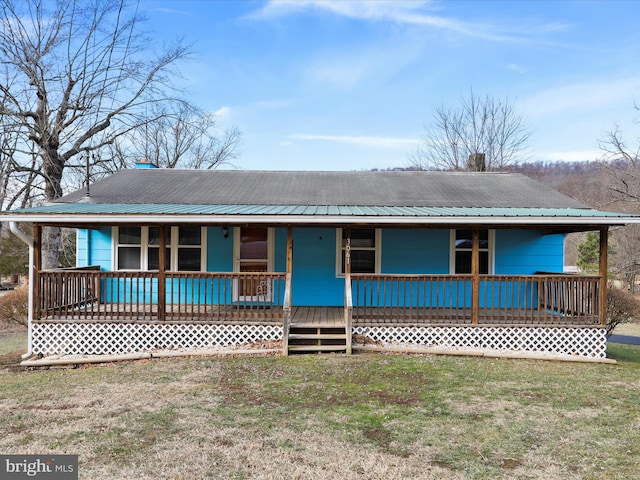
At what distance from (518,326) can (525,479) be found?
16.8 ft

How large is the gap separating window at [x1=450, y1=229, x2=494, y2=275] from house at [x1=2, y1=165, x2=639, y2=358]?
3 centimetres

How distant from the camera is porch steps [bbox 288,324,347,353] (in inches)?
317

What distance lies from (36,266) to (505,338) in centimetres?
924

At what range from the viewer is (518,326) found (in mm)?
8359

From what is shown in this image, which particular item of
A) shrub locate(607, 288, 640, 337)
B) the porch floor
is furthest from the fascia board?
shrub locate(607, 288, 640, 337)

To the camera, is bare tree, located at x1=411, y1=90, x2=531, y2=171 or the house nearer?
the house

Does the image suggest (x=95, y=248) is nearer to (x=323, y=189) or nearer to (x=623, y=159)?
(x=323, y=189)

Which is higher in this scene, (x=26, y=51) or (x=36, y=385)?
(x=26, y=51)

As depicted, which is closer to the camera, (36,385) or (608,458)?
(608,458)

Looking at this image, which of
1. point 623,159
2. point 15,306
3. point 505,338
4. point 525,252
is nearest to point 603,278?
point 505,338

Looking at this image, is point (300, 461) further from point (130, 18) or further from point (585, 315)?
point (130, 18)

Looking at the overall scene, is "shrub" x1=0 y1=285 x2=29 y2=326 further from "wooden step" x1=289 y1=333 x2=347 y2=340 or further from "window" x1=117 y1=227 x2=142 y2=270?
"wooden step" x1=289 y1=333 x2=347 y2=340

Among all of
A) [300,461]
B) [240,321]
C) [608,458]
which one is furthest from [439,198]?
[300,461]

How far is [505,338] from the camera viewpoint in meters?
8.41
